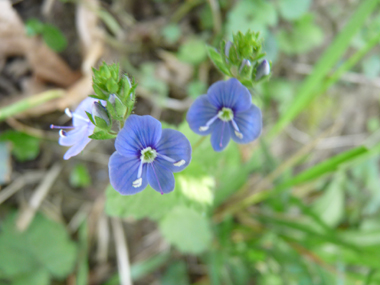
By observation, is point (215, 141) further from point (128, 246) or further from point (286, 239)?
point (128, 246)

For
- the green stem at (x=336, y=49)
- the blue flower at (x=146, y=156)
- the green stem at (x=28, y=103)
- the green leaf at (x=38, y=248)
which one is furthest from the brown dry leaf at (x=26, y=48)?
the green stem at (x=336, y=49)

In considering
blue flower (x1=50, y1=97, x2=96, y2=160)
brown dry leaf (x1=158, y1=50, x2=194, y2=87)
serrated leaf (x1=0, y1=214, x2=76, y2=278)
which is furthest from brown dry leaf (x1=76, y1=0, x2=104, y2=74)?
serrated leaf (x1=0, y1=214, x2=76, y2=278)

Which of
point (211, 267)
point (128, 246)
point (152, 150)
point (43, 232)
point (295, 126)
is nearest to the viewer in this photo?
point (152, 150)

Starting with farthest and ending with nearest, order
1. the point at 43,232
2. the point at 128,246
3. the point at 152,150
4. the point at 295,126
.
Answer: the point at 295,126 → the point at 128,246 → the point at 43,232 → the point at 152,150

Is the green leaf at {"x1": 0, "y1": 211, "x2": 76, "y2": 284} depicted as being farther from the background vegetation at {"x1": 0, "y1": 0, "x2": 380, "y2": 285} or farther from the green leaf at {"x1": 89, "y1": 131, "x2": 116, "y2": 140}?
the green leaf at {"x1": 89, "y1": 131, "x2": 116, "y2": 140}

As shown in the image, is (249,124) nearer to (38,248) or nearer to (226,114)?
(226,114)

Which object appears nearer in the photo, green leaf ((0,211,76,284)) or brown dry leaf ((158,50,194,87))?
green leaf ((0,211,76,284))

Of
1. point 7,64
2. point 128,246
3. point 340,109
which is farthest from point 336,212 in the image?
point 7,64
